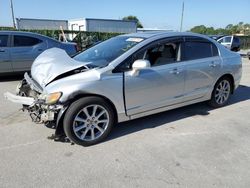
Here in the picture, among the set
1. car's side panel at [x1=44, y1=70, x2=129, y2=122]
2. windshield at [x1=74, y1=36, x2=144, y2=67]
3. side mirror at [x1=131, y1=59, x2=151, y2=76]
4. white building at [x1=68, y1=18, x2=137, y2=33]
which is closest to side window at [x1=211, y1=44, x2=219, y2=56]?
windshield at [x1=74, y1=36, x2=144, y2=67]

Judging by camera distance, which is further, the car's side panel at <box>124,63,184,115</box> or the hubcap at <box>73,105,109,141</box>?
the car's side panel at <box>124,63,184,115</box>

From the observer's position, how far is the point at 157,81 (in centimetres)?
405

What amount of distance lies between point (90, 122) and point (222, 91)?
10.1 feet

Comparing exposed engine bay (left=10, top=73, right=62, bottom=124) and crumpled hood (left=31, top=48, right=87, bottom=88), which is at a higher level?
crumpled hood (left=31, top=48, right=87, bottom=88)

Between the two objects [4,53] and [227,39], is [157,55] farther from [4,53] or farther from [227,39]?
[227,39]

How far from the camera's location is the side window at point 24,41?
7723 mm

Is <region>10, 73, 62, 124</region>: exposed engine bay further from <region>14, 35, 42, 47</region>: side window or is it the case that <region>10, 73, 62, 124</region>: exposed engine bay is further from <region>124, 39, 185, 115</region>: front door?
<region>14, 35, 42, 47</region>: side window

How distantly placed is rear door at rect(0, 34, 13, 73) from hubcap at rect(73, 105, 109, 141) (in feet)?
16.9

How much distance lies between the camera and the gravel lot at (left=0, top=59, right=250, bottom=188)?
2818 millimetres

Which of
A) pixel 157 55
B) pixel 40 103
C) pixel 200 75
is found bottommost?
pixel 40 103

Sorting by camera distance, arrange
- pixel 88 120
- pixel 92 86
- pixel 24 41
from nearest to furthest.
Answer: pixel 92 86
pixel 88 120
pixel 24 41

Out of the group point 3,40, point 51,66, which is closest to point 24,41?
point 3,40

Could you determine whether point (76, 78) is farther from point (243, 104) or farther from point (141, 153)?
point (243, 104)

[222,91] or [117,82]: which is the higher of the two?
[117,82]
